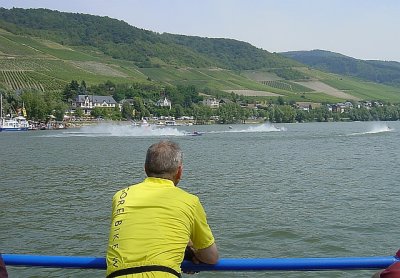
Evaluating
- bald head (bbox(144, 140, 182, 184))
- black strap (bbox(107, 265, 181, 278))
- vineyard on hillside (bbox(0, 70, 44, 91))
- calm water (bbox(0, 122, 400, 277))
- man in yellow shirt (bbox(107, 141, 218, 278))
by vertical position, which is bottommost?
calm water (bbox(0, 122, 400, 277))

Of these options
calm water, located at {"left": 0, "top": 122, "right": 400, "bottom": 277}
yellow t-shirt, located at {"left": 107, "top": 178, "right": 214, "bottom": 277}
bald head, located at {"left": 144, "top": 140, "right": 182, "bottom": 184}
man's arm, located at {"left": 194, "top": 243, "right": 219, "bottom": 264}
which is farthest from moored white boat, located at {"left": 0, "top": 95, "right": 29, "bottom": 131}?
man's arm, located at {"left": 194, "top": 243, "right": 219, "bottom": 264}

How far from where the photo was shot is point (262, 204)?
23000 millimetres

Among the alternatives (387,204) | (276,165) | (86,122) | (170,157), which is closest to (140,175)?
(276,165)

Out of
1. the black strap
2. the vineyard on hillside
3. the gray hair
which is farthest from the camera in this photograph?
the vineyard on hillside

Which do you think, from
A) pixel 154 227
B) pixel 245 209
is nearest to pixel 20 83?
pixel 245 209

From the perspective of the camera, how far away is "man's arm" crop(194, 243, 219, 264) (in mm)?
4023

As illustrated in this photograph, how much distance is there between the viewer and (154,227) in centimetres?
397

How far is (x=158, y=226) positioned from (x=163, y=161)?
579 mm

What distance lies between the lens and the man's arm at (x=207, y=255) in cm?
402

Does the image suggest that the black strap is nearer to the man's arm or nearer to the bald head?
the man's arm

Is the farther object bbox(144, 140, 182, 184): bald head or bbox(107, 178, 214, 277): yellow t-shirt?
bbox(144, 140, 182, 184): bald head

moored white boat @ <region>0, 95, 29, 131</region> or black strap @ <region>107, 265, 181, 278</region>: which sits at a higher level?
black strap @ <region>107, 265, 181, 278</region>

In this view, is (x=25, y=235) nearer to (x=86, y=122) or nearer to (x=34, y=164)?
(x=34, y=164)

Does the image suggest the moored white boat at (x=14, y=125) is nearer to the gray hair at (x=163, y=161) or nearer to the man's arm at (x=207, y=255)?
the gray hair at (x=163, y=161)
